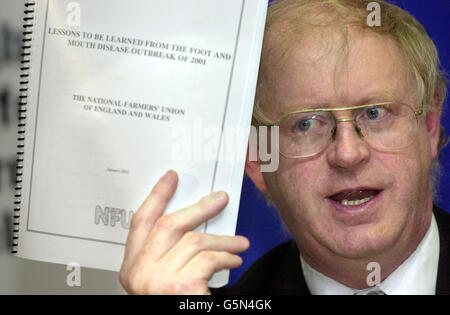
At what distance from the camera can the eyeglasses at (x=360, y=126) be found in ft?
4.60

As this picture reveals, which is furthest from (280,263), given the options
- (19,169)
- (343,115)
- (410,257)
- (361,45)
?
(19,169)

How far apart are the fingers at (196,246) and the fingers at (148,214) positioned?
8cm

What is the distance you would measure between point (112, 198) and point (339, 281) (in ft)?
2.26

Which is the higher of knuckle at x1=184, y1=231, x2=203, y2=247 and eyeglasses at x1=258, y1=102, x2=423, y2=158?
eyeglasses at x1=258, y1=102, x2=423, y2=158

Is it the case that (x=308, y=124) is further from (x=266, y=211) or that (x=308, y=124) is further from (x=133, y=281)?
(x=133, y=281)

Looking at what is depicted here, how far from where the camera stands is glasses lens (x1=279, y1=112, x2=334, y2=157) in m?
1.42

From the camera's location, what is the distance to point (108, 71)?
4.47 ft

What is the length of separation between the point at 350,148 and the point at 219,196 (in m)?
0.35

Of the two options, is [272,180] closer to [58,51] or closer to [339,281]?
[339,281]

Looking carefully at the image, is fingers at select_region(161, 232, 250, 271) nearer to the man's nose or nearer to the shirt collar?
the man's nose

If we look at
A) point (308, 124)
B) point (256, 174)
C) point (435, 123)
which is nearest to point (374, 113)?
point (308, 124)

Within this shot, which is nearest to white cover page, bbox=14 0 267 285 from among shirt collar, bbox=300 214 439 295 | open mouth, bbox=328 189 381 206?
open mouth, bbox=328 189 381 206

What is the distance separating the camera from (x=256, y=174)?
5.41ft
